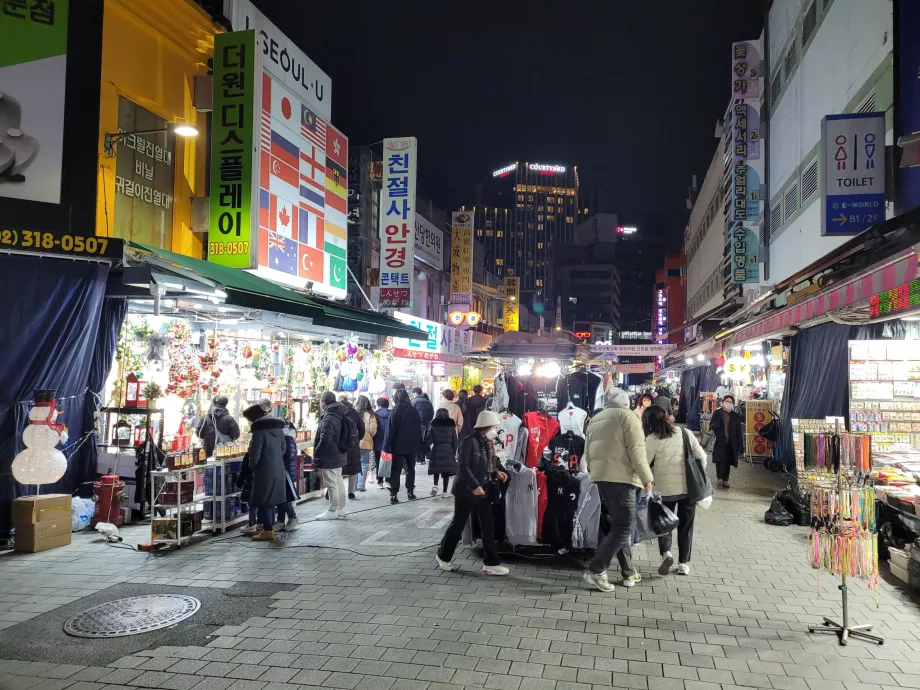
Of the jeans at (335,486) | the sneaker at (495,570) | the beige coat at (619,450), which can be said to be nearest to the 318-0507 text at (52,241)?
the jeans at (335,486)

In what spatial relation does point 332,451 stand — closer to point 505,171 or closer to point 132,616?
point 132,616

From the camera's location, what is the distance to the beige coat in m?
6.61

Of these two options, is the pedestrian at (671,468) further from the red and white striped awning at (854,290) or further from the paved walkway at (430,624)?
the red and white striped awning at (854,290)

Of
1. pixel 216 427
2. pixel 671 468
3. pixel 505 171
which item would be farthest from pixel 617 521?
pixel 505 171

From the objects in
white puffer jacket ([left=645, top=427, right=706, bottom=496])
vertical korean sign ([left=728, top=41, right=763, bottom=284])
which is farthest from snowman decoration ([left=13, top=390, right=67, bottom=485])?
vertical korean sign ([left=728, top=41, right=763, bottom=284])

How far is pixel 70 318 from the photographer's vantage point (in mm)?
8695

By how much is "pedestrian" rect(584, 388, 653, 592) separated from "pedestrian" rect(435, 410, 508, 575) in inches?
44.3

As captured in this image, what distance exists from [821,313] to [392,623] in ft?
25.2

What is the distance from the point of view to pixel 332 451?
10312mm

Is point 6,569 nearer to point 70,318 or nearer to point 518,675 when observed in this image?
point 70,318

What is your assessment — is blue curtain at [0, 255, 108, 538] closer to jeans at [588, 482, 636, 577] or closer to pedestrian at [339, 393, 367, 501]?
pedestrian at [339, 393, 367, 501]

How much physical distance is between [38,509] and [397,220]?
40.7 feet

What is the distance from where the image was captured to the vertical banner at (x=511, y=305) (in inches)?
1876

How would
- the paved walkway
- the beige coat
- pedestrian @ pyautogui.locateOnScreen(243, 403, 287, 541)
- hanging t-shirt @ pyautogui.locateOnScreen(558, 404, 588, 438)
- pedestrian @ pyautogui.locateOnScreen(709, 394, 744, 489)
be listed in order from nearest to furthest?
1. the paved walkway
2. the beige coat
3. pedestrian @ pyautogui.locateOnScreen(243, 403, 287, 541)
4. hanging t-shirt @ pyautogui.locateOnScreen(558, 404, 588, 438)
5. pedestrian @ pyautogui.locateOnScreen(709, 394, 744, 489)
